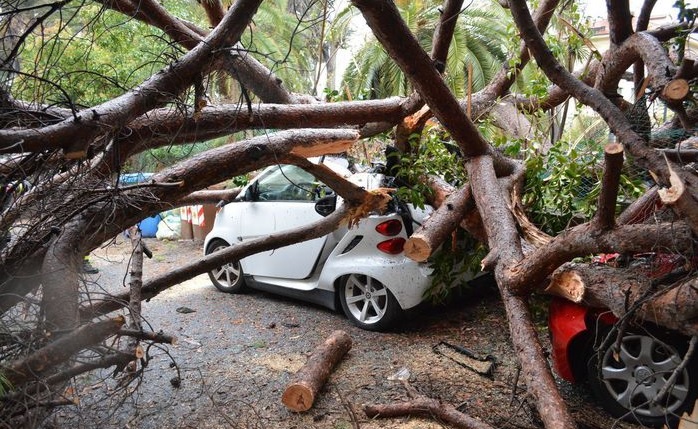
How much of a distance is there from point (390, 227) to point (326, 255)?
0.99m

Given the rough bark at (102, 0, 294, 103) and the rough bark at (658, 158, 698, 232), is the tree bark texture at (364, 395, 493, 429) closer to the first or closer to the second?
the rough bark at (658, 158, 698, 232)

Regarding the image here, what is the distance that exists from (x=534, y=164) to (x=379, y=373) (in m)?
2.57

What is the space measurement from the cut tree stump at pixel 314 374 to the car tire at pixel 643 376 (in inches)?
81.1

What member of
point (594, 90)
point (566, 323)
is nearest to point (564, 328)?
point (566, 323)

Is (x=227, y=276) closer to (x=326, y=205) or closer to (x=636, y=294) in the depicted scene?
(x=326, y=205)

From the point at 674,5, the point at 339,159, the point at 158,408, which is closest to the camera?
the point at 674,5

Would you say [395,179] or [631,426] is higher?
[395,179]

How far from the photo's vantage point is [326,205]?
586 cm

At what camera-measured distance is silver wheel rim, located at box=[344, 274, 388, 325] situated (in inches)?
212

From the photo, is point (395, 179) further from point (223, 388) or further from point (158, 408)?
point (158, 408)

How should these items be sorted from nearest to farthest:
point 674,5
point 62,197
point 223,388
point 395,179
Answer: point 62,197 → point 674,5 → point 223,388 → point 395,179

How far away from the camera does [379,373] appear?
4.47 metres

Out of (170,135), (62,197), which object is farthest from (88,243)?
(170,135)

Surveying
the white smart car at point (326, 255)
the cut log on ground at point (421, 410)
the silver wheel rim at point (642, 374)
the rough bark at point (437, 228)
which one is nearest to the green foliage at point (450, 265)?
the white smart car at point (326, 255)
